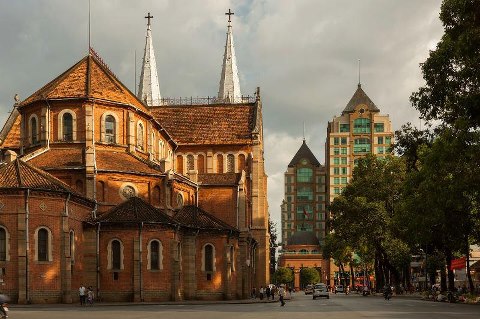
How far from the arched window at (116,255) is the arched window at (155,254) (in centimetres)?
213

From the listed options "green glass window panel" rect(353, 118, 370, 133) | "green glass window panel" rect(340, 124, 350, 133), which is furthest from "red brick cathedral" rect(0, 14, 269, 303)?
"green glass window panel" rect(340, 124, 350, 133)

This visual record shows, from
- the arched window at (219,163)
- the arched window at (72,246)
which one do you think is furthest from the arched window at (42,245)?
the arched window at (219,163)

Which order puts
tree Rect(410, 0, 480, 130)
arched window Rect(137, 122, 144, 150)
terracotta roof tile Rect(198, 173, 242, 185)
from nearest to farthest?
tree Rect(410, 0, 480, 130)
arched window Rect(137, 122, 144, 150)
terracotta roof tile Rect(198, 173, 242, 185)

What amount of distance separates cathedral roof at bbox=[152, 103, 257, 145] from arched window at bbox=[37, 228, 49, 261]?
121ft

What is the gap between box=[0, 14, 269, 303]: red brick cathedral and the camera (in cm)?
5134

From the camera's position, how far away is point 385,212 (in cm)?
7919

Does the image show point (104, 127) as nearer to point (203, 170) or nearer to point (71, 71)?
point (71, 71)

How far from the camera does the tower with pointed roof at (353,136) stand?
17700 cm

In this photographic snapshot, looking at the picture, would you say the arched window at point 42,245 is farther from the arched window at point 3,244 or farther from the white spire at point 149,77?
the white spire at point 149,77

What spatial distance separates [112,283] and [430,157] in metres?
24.2

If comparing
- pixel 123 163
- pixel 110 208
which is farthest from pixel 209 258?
pixel 123 163

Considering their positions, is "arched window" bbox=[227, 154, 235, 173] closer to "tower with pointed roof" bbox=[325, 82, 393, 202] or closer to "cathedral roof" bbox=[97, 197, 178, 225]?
"cathedral roof" bbox=[97, 197, 178, 225]

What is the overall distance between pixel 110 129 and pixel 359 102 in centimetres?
12123

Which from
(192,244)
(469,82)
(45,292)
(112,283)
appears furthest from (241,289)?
(469,82)
